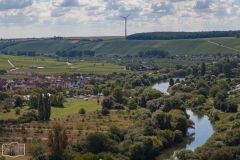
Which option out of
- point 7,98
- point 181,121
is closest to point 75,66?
point 7,98

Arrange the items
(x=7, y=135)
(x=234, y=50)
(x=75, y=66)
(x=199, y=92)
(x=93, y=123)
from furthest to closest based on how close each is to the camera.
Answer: (x=234, y=50)
(x=75, y=66)
(x=199, y=92)
(x=93, y=123)
(x=7, y=135)

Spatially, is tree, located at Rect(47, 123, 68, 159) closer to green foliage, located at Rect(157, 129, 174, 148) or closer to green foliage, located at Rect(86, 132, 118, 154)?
green foliage, located at Rect(86, 132, 118, 154)

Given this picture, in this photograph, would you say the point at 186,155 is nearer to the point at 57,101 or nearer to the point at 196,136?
the point at 196,136

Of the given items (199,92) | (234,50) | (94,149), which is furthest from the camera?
(234,50)

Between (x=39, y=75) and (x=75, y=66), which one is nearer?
(x=39, y=75)

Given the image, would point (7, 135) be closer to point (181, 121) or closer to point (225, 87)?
point (181, 121)

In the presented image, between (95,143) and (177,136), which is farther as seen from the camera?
(177,136)

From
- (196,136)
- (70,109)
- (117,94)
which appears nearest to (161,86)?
(117,94)
